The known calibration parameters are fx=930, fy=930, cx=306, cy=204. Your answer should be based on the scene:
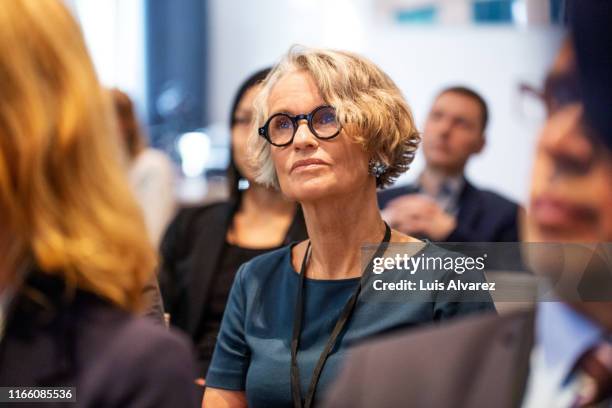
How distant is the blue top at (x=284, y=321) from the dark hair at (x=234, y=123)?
83 centimetres

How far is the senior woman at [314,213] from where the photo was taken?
1959 mm

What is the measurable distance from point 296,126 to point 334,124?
8cm

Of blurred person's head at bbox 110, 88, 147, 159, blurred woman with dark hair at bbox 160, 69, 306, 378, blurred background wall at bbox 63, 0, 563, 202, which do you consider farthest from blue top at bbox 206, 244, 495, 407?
blurred person's head at bbox 110, 88, 147, 159

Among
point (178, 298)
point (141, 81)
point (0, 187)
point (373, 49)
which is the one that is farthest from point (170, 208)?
point (0, 187)

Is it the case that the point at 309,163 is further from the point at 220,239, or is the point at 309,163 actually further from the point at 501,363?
the point at 501,363

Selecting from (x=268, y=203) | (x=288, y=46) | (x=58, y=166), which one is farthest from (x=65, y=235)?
(x=288, y=46)

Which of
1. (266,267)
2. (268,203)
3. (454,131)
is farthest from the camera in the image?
(454,131)

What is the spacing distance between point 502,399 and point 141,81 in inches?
259

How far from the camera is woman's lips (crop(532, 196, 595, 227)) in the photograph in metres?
0.85

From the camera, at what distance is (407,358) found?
0.99m

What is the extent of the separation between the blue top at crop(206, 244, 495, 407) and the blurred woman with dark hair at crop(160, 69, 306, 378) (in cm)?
48

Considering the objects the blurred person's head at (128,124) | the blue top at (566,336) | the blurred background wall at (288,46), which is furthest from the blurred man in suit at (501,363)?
the blurred person's head at (128,124)

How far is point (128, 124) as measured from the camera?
4551mm

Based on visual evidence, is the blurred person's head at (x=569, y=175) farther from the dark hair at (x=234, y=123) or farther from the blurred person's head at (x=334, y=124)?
the dark hair at (x=234, y=123)
